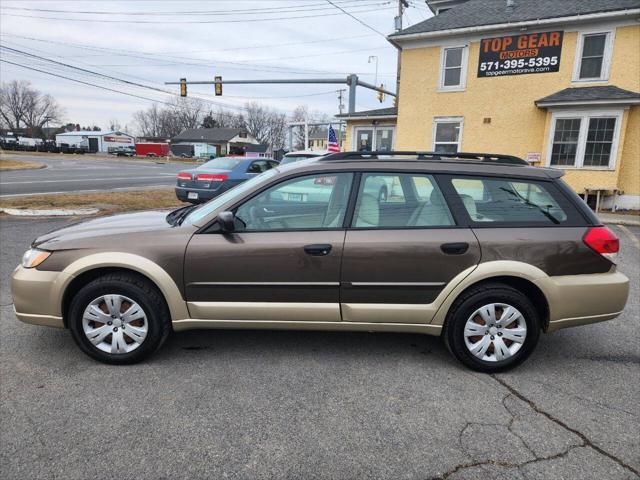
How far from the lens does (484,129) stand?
15312 mm

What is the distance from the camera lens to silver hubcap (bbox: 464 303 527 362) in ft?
10.9

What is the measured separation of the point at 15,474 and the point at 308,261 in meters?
2.07

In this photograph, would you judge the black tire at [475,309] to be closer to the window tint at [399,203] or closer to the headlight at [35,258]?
the window tint at [399,203]

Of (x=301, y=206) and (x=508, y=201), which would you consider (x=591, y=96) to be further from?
(x=301, y=206)

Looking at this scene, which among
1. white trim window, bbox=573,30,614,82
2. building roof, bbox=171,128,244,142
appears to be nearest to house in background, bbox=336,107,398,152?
white trim window, bbox=573,30,614,82

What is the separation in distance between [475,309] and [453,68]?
14.4m

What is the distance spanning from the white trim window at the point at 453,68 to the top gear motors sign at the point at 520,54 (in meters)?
0.57

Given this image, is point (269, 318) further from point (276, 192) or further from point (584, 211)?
point (584, 211)

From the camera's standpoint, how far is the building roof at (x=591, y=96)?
513 inches

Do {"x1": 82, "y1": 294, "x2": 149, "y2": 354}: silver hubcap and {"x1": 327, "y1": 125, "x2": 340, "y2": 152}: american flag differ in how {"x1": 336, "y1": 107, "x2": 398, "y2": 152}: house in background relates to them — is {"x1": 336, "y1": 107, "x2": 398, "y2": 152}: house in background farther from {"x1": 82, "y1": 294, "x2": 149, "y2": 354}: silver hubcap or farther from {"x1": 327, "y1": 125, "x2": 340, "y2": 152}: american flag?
{"x1": 82, "y1": 294, "x2": 149, "y2": 354}: silver hubcap

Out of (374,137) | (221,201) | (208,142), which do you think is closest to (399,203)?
(221,201)

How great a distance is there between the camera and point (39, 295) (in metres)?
3.29

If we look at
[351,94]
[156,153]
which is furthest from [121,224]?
[156,153]

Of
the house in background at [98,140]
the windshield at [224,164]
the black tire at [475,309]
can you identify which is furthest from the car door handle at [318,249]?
the house in background at [98,140]
